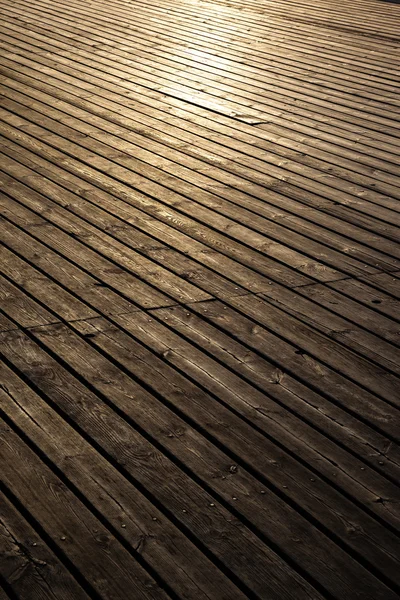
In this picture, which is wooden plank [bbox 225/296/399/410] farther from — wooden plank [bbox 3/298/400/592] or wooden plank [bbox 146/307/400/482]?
wooden plank [bbox 3/298/400/592]

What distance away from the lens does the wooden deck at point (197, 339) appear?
77.2 inches

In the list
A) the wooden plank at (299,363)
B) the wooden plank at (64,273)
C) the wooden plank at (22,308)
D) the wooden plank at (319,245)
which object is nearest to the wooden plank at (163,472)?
the wooden plank at (22,308)

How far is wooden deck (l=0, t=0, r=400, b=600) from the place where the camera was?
6.44ft

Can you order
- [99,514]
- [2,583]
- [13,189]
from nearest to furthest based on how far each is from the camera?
[2,583], [99,514], [13,189]

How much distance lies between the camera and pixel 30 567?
1.85m

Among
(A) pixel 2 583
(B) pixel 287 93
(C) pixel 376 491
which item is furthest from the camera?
(B) pixel 287 93

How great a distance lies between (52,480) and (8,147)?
247 cm

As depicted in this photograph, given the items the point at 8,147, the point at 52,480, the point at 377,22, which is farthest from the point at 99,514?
the point at 377,22

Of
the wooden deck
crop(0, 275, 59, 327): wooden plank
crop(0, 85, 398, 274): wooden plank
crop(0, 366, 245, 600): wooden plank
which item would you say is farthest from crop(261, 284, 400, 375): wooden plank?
crop(0, 366, 245, 600): wooden plank

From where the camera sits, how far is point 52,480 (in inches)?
83.4

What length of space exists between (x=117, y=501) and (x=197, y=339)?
2.63 ft

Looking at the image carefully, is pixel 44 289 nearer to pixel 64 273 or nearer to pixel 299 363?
pixel 64 273

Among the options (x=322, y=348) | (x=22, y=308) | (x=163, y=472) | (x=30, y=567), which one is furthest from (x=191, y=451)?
(x=22, y=308)

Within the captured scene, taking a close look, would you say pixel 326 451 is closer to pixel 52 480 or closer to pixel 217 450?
pixel 217 450
